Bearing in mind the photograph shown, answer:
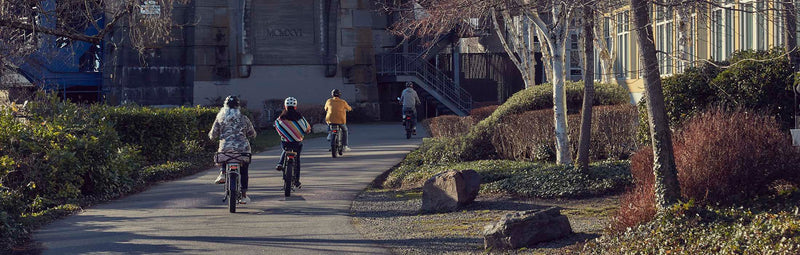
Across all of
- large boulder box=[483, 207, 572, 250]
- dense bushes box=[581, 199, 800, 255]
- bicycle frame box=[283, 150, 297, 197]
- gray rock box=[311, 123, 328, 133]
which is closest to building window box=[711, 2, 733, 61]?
bicycle frame box=[283, 150, 297, 197]

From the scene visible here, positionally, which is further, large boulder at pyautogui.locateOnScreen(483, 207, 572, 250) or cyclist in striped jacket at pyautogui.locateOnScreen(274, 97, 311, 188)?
cyclist in striped jacket at pyautogui.locateOnScreen(274, 97, 311, 188)

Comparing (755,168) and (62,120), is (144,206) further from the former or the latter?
(755,168)

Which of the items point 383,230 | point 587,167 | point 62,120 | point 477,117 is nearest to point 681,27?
point 477,117

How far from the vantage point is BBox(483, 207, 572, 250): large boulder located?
29.7 feet

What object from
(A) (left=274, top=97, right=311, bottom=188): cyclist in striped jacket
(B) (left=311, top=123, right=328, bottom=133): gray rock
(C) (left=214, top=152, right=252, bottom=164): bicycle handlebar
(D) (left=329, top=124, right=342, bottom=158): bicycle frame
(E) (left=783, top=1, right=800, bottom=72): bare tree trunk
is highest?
(E) (left=783, top=1, right=800, bottom=72): bare tree trunk

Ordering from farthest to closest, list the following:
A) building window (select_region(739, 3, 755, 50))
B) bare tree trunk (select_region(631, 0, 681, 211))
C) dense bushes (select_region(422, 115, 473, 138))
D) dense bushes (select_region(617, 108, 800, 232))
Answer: dense bushes (select_region(422, 115, 473, 138)), building window (select_region(739, 3, 755, 50)), dense bushes (select_region(617, 108, 800, 232)), bare tree trunk (select_region(631, 0, 681, 211))

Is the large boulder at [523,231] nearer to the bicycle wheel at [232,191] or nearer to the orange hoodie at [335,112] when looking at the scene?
the bicycle wheel at [232,191]

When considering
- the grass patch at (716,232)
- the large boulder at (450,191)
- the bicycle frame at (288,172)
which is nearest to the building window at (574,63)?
the bicycle frame at (288,172)

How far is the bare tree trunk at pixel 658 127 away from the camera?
9.05 meters

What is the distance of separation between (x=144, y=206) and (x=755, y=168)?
8.25 metres

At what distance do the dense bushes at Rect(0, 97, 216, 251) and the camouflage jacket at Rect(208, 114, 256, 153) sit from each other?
2151mm

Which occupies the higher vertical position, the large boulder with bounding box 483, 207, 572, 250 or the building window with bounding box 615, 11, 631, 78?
the building window with bounding box 615, 11, 631, 78

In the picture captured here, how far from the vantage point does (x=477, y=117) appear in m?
22.8

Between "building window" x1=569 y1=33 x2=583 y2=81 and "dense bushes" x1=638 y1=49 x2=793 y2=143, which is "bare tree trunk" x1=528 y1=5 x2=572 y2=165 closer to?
"dense bushes" x1=638 y1=49 x2=793 y2=143
